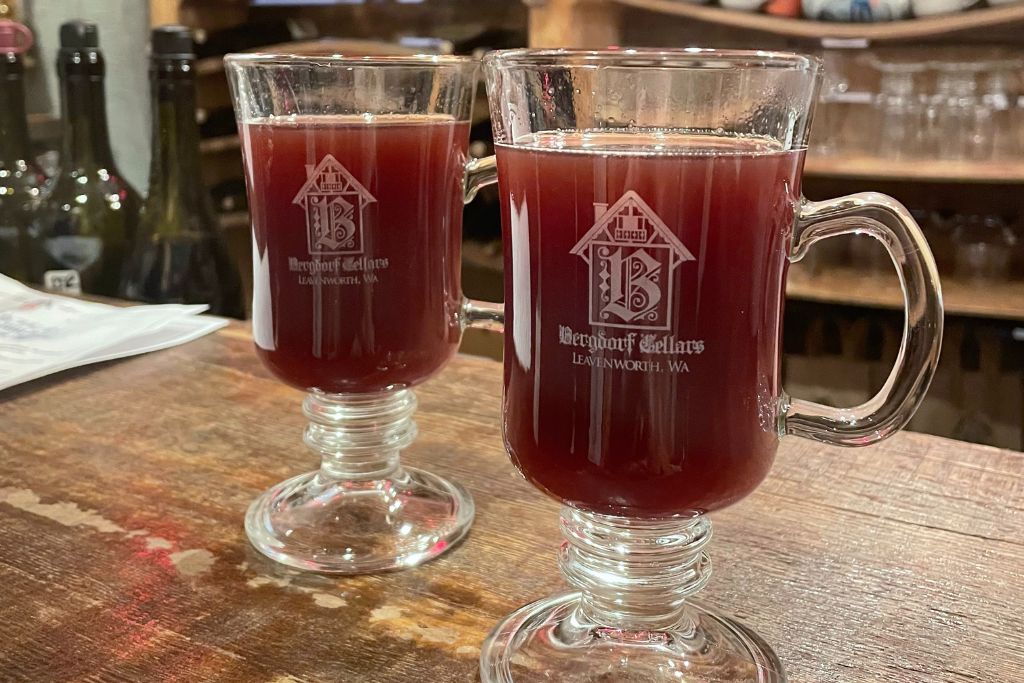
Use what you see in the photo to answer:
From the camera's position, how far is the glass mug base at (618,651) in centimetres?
56

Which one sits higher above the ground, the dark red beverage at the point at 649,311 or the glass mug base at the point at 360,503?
the dark red beverage at the point at 649,311

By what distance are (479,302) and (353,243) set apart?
12cm

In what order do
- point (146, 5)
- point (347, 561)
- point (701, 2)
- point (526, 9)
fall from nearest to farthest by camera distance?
point (347, 561) < point (701, 2) < point (526, 9) < point (146, 5)

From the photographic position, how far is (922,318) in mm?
533

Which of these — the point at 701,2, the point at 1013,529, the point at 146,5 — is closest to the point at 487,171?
the point at 1013,529

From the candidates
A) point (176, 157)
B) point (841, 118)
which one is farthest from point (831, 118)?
point (176, 157)

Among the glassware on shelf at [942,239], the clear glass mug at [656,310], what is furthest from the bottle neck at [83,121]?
the glassware on shelf at [942,239]

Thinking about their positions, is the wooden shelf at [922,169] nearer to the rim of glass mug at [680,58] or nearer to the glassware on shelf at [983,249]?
the glassware on shelf at [983,249]

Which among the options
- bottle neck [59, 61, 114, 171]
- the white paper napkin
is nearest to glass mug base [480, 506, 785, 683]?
the white paper napkin

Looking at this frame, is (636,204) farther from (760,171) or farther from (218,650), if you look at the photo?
(218,650)

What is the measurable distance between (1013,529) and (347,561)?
0.50m

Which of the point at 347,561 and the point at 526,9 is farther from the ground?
the point at 526,9

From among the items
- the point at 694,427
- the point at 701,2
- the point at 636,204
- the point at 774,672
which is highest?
the point at 701,2

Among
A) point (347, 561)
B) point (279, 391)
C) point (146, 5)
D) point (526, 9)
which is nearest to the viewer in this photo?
point (347, 561)
